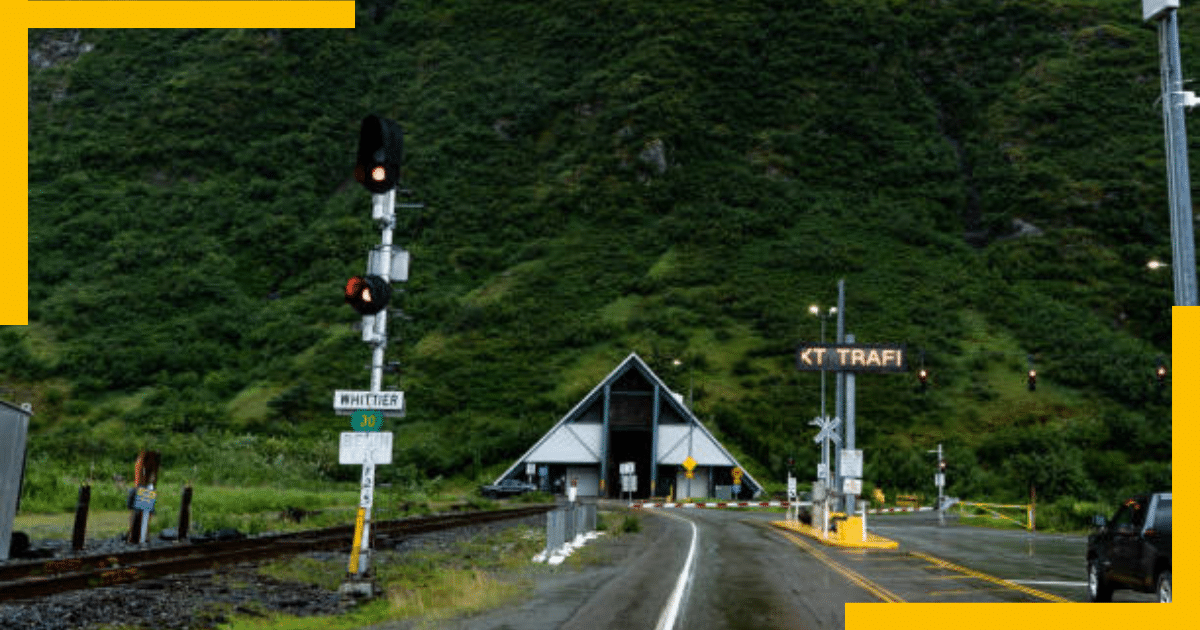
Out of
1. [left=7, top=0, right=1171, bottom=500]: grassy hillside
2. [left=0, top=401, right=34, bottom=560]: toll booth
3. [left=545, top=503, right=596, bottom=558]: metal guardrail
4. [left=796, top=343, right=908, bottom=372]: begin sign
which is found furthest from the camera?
[left=7, top=0, right=1171, bottom=500]: grassy hillside

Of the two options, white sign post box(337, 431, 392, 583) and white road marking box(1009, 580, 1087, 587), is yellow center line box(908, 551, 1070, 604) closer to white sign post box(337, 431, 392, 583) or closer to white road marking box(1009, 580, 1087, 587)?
white road marking box(1009, 580, 1087, 587)

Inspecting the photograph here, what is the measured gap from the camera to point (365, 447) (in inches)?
498

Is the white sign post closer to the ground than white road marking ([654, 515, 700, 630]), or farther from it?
farther from it

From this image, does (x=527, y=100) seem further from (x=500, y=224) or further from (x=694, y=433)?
(x=694, y=433)

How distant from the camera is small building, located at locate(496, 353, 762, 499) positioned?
58188 mm

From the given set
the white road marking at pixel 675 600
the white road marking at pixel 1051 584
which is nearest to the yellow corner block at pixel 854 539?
the white road marking at pixel 675 600

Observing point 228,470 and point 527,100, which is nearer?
point 228,470

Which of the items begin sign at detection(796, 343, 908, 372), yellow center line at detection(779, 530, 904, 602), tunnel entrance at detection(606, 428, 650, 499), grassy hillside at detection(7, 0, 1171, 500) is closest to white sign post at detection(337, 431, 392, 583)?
yellow center line at detection(779, 530, 904, 602)

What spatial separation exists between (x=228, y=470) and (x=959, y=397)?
180 ft

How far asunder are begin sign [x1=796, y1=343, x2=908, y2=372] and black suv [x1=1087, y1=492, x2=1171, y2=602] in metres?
14.7

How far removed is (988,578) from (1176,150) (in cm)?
1116

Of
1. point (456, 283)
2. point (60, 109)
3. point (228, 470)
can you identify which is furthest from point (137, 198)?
point (228, 470)

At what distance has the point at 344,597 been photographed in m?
12.9

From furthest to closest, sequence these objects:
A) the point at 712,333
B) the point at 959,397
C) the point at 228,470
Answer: the point at 712,333 → the point at 959,397 → the point at 228,470
